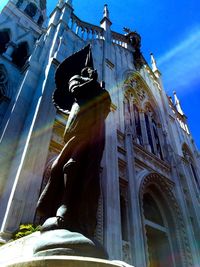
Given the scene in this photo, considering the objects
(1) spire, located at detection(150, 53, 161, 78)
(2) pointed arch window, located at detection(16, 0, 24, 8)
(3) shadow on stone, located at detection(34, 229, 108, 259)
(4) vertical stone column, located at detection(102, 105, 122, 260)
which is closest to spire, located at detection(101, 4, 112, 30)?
(1) spire, located at detection(150, 53, 161, 78)

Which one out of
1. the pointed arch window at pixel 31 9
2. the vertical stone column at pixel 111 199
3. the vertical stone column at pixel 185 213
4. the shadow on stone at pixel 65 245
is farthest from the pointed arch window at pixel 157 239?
the pointed arch window at pixel 31 9

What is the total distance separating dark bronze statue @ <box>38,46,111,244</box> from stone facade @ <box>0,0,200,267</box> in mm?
2277

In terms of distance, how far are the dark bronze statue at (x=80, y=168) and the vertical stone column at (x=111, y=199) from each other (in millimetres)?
3864

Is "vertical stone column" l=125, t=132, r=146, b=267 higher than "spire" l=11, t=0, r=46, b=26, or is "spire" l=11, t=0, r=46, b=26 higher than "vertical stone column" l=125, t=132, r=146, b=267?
"spire" l=11, t=0, r=46, b=26

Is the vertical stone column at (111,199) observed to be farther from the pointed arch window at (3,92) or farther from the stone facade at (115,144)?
the pointed arch window at (3,92)

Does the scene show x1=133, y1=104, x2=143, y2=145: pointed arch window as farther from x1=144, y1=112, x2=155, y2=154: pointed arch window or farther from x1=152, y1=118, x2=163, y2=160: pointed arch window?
x1=152, y1=118, x2=163, y2=160: pointed arch window

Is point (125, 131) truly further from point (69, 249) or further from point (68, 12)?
point (69, 249)

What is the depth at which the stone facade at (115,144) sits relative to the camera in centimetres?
625

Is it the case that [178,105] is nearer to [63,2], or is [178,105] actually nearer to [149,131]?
[149,131]

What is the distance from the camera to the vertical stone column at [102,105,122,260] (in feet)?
20.8

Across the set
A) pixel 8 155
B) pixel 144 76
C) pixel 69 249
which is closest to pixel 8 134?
pixel 8 155

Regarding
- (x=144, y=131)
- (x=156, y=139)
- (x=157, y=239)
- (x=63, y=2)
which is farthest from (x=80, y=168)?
(x=63, y=2)

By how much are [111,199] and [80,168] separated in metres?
4.87

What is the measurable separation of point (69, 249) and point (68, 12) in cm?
1403
